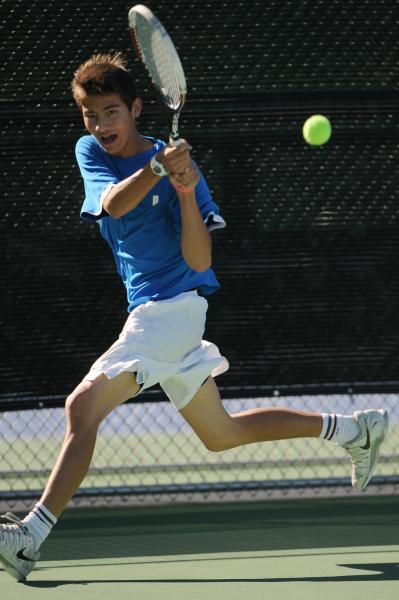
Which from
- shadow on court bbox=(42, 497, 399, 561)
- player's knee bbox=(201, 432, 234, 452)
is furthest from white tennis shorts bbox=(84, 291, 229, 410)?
shadow on court bbox=(42, 497, 399, 561)

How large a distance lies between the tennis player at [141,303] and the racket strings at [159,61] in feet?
0.30

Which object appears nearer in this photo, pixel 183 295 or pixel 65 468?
pixel 65 468

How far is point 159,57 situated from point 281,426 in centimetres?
112

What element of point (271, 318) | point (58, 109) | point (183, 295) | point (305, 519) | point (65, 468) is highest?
point (58, 109)

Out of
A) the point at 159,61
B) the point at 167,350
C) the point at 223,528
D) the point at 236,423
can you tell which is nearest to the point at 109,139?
the point at 159,61

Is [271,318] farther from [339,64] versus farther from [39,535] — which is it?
[39,535]

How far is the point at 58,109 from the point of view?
4.97 m

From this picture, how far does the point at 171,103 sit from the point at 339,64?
180cm

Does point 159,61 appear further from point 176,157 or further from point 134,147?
point 176,157

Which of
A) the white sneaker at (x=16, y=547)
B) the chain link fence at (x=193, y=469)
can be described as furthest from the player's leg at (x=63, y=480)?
the chain link fence at (x=193, y=469)

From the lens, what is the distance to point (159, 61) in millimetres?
3520

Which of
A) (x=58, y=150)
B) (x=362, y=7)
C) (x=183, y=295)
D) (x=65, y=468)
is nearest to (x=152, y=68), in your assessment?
(x=183, y=295)

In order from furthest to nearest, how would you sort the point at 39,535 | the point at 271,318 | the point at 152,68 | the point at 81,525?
the point at 271,318, the point at 81,525, the point at 152,68, the point at 39,535

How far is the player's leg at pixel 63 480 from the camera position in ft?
10.7
